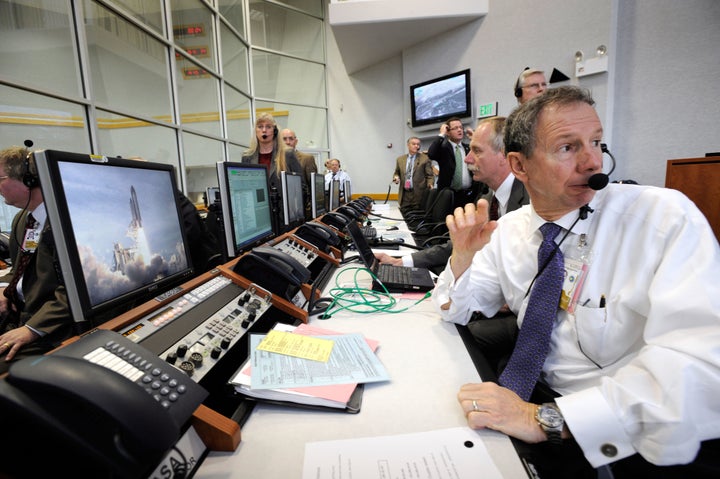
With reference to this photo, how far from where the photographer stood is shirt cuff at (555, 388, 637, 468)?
594 mm

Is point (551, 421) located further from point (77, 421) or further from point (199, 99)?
point (199, 99)

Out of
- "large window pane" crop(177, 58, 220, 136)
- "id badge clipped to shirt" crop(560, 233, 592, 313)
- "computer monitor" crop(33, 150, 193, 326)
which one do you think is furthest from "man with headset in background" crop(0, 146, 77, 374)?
"large window pane" crop(177, 58, 220, 136)

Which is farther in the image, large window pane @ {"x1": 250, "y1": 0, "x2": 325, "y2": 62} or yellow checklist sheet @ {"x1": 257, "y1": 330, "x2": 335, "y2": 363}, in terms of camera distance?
large window pane @ {"x1": 250, "y1": 0, "x2": 325, "y2": 62}

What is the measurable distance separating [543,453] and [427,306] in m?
0.61

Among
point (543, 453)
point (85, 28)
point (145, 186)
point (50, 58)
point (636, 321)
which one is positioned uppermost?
point (85, 28)

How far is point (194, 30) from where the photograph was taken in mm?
4738

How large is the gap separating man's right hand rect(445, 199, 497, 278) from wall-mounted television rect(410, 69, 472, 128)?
4.66 metres

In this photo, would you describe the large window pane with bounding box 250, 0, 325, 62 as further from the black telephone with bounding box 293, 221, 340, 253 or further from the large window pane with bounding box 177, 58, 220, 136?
the black telephone with bounding box 293, 221, 340, 253

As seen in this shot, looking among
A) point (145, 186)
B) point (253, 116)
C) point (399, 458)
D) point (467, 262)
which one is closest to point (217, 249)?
point (145, 186)

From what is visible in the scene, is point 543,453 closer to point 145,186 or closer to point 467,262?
point 467,262

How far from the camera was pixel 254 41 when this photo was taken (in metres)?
6.56

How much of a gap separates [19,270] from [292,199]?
49.6 inches

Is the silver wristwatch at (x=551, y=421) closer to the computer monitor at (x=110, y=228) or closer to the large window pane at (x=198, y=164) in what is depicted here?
the computer monitor at (x=110, y=228)

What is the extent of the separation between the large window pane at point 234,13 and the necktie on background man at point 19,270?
16.6 feet
